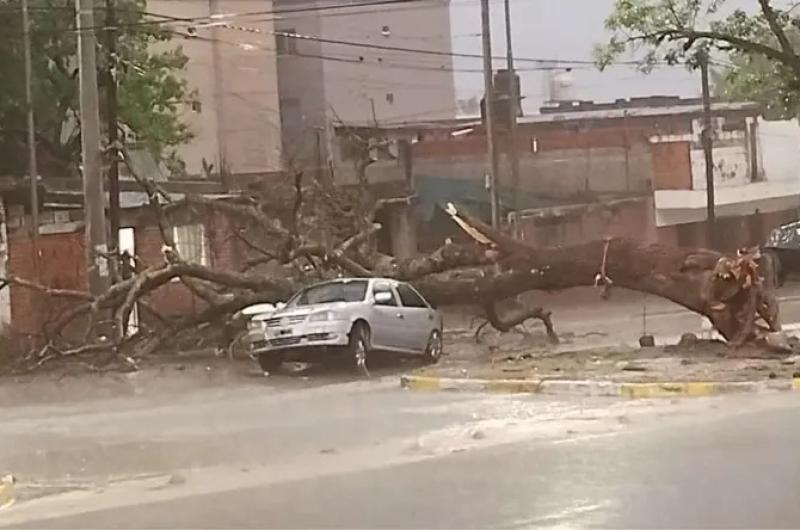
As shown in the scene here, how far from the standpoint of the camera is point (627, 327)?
31.6 meters

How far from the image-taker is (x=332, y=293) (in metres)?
22.9

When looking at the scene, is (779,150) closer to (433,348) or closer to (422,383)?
(433,348)

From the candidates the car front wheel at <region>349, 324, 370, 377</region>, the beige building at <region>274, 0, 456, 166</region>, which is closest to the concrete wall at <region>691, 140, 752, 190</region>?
the beige building at <region>274, 0, 456, 166</region>

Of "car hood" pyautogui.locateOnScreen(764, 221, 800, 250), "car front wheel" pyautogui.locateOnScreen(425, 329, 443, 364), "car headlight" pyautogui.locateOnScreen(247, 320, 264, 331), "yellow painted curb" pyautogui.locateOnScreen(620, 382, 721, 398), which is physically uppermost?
"car hood" pyautogui.locateOnScreen(764, 221, 800, 250)

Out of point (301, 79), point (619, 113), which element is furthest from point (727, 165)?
point (301, 79)

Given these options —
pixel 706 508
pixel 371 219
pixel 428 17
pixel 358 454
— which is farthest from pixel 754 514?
pixel 428 17

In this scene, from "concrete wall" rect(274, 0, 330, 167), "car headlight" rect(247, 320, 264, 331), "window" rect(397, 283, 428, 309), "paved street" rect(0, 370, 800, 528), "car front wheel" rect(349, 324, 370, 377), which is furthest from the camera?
"concrete wall" rect(274, 0, 330, 167)

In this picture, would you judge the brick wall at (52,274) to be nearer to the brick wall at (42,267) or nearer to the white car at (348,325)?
the brick wall at (42,267)

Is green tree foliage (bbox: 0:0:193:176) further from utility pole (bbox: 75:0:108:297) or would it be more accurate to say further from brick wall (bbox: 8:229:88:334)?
utility pole (bbox: 75:0:108:297)

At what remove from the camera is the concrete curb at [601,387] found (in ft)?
55.3

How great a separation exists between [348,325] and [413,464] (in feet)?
33.2

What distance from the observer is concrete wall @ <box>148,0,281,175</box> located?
169 feet

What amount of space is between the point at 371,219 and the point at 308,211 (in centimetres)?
153

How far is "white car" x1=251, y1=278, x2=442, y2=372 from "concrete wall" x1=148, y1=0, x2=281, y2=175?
28.3 metres
